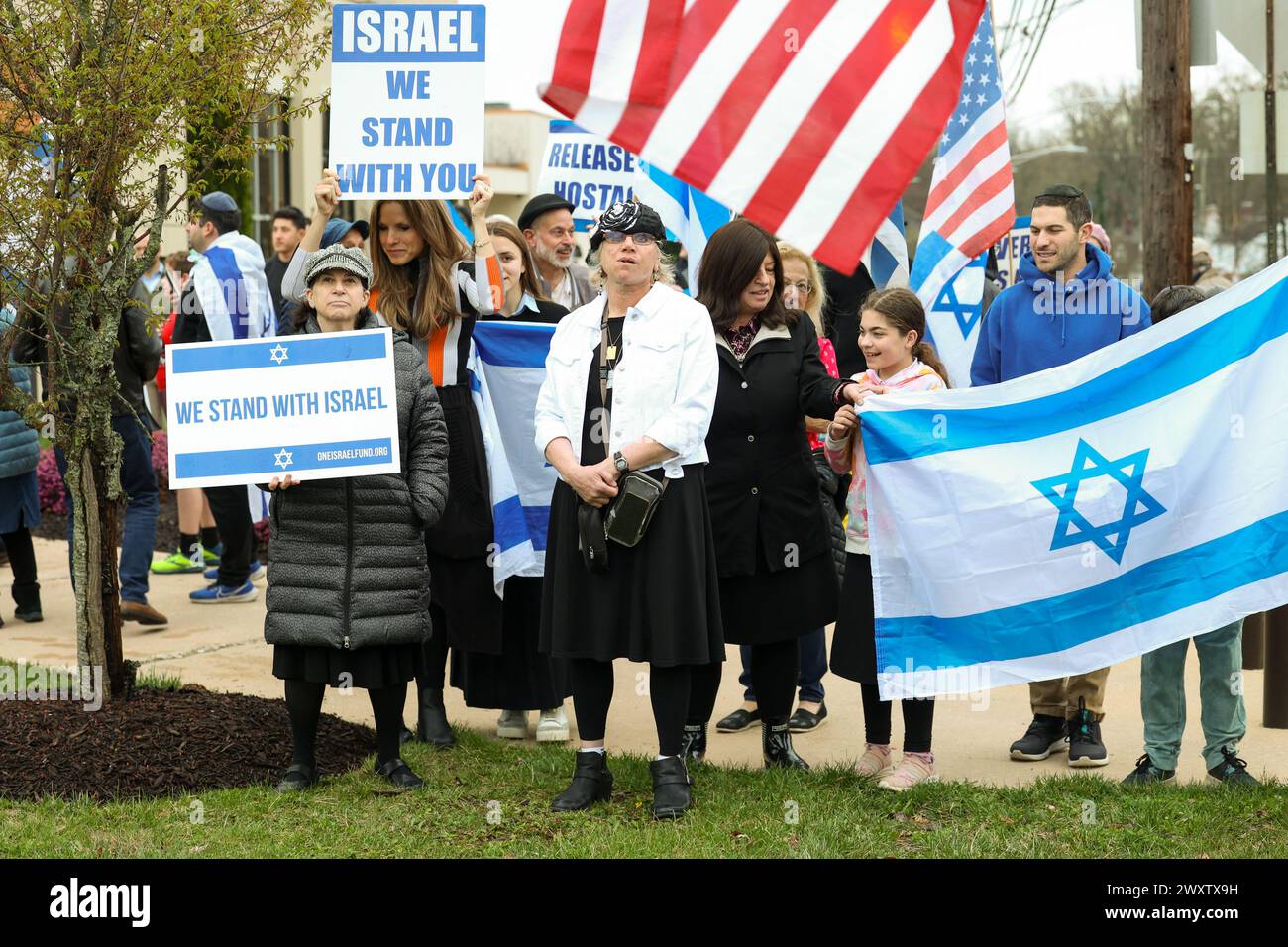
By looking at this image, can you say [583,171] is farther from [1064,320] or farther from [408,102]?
[1064,320]

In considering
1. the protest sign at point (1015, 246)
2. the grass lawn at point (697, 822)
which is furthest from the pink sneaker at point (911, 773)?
the protest sign at point (1015, 246)

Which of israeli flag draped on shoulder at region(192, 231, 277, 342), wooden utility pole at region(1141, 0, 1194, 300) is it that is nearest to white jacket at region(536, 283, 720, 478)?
israeli flag draped on shoulder at region(192, 231, 277, 342)

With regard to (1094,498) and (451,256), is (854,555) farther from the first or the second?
(451,256)

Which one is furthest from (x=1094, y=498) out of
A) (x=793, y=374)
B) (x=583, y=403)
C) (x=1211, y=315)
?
(x=583, y=403)

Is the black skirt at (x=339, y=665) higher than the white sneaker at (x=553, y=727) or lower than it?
higher

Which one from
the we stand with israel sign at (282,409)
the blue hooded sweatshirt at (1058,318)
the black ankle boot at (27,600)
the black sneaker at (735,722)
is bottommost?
the black sneaker at (735,722)

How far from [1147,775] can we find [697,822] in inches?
69.9

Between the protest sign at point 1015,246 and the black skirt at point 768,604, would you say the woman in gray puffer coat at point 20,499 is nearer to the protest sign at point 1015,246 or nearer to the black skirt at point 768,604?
the black skirt at point 768,604

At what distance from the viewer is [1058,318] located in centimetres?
645

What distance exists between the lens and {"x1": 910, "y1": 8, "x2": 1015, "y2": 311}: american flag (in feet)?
23.8

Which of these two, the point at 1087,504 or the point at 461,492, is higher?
the point at 1087,504

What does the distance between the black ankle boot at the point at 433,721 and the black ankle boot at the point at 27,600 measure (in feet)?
11.9

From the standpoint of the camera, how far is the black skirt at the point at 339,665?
580 centimetres

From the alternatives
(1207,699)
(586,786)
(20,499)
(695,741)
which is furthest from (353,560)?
(20,499)
